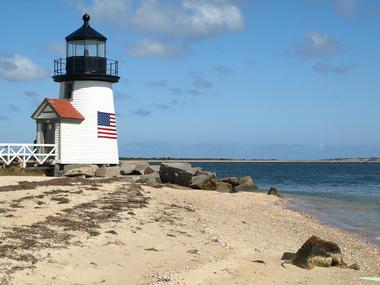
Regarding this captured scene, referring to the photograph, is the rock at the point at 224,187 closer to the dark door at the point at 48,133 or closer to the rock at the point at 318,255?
the dark door at the point at 48,133

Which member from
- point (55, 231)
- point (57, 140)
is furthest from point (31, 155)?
point (55, 231)

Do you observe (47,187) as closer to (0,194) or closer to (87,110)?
(0,194)

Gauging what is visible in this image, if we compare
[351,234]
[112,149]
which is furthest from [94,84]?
[351,234]

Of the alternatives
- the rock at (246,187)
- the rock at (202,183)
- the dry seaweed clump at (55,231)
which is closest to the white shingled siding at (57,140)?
the rock at (202,183)

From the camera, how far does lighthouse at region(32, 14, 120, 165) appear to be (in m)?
29.3

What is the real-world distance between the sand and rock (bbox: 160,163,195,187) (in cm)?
964

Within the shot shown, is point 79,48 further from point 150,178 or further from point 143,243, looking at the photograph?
point 143,243

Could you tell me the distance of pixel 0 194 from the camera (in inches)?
596

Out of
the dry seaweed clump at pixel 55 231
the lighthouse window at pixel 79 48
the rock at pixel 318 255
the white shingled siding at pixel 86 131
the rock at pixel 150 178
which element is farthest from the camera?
the lighthouse window at pixel 79 48

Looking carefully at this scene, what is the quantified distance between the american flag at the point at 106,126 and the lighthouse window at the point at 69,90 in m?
1.85

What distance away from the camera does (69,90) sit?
1192 inches

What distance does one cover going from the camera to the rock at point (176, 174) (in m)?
28.8

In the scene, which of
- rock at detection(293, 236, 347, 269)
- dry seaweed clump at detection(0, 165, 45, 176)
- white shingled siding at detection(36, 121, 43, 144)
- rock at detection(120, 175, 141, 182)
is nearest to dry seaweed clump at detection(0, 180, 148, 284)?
rock at detection(293, 236, 347, 269)

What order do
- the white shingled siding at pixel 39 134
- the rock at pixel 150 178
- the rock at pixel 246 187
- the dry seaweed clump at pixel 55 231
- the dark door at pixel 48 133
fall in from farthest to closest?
the rock at pixel 246 187
the white shingled siding at pixel 39 134
the dark door at pixel 48 133
the rock at pixel 150 178
the dry seaweed clump at pixel 55 231
